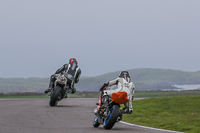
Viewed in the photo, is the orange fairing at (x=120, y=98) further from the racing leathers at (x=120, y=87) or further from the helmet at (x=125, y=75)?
the helmet at (x=125, y=75)

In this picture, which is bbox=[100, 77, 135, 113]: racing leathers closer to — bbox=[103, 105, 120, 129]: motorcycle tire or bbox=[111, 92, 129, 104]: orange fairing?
bbox=[111, 92, 129, 104]: orange fairing

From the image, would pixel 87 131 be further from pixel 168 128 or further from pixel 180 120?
pixel 180 120

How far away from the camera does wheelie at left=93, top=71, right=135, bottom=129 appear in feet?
48.2

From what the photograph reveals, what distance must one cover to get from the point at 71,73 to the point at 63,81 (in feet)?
3.77

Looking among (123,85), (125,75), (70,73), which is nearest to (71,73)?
(70,73)

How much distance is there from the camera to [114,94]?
1481 centimetres

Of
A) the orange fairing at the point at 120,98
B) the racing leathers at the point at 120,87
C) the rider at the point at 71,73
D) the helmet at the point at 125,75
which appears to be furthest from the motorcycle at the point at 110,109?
the rider at the point at 71,73

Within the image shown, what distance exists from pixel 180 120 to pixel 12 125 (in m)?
5.89

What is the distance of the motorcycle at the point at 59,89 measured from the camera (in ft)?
86.9

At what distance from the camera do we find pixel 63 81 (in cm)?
2702

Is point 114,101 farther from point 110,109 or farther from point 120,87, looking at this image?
point 120,87

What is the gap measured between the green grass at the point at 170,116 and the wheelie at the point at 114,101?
80.2 inches

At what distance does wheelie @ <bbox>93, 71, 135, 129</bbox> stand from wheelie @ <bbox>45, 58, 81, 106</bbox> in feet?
35.3

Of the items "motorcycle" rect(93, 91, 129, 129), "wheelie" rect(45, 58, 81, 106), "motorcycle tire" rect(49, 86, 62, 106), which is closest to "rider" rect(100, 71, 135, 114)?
"motorcycle" rect(93, 91, 129, 129)
